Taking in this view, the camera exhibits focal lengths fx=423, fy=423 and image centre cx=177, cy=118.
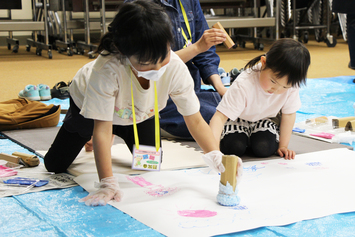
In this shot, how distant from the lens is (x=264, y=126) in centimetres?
146

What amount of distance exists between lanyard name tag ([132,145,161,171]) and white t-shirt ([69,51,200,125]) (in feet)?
0.37

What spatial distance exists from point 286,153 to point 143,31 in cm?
73

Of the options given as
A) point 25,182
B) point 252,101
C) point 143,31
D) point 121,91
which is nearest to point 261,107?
point 252,101

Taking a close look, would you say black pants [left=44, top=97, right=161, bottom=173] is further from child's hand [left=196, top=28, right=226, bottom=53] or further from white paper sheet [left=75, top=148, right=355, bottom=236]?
child's hand [left=196, top=28, right=226, bottom=53]

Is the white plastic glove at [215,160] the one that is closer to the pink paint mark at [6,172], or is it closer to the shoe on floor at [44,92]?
the pink paint mark at [6,172]

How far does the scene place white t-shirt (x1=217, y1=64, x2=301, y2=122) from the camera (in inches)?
53.6

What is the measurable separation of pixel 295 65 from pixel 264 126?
0.30 meters

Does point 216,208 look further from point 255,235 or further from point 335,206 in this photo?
point 335,206

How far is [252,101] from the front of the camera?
1382mm

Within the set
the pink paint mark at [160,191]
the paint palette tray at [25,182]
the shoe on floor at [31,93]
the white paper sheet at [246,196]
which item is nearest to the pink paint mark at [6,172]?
the paint palette tray at [25,182]

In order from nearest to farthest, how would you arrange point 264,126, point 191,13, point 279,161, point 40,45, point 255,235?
point 255,235
point 279,161
point 264,126
point 191,13
point 40,45

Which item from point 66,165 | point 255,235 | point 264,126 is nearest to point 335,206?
point 255,235

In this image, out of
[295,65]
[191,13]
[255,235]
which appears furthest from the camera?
[191,13]

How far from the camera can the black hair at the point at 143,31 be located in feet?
2.88
